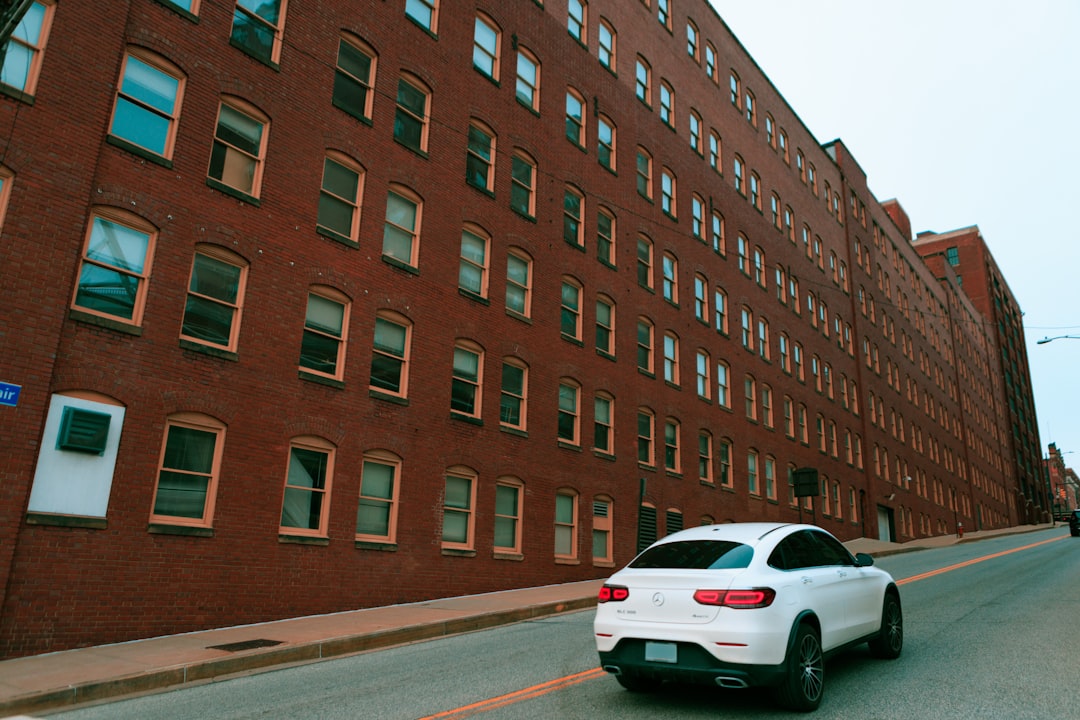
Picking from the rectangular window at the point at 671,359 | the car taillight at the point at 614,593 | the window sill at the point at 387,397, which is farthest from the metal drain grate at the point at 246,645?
the rectangular window at the point at 671,359

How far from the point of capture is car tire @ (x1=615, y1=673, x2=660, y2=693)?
7.23 meters

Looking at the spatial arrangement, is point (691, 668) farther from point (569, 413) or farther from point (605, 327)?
point (605, 327)

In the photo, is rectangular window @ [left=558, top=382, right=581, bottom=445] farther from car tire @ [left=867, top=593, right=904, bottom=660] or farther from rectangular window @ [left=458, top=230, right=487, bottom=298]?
car tire @ [left=867, top=593, right=904, bottom=660]

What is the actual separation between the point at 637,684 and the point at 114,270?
1064 cm

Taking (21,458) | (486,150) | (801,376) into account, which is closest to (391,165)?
(486,150)

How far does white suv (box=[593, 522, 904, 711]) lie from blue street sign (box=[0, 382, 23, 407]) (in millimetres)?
8948

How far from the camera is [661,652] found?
21.3 feet

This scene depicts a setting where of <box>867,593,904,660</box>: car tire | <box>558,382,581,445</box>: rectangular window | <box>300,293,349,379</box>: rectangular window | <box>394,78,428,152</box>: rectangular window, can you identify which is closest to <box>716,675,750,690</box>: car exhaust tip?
<box>867,593,904,660</box>: car tire

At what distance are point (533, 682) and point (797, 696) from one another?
114 inches

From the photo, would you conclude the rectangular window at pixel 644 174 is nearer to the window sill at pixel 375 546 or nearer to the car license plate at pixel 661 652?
the window sill at pixel 375 546

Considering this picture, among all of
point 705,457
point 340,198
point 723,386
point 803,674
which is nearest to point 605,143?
point 723,386

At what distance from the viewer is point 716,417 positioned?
29531 mm

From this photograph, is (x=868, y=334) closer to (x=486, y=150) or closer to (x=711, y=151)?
(x=711, y=151)

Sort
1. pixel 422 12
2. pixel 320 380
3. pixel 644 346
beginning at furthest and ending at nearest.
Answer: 1. pixel 644 346
2. pixel 422 12
3. pixel 320 380
